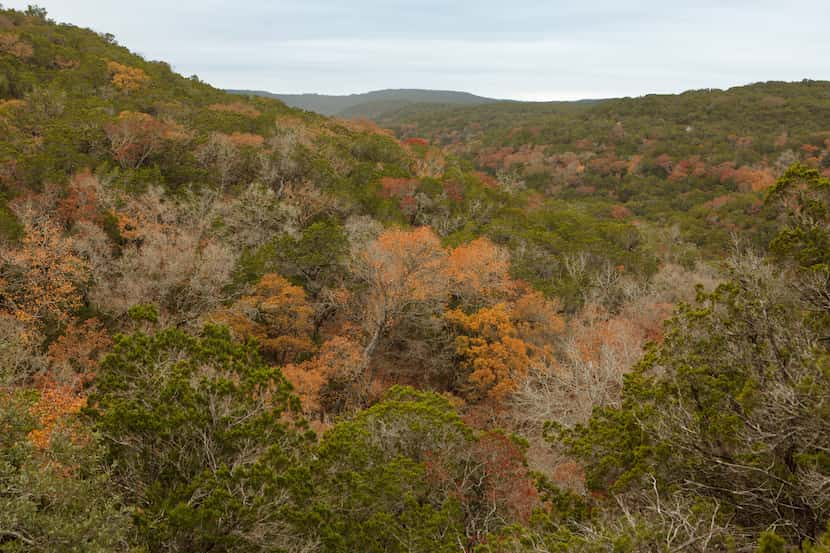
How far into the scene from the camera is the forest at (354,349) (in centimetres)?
641

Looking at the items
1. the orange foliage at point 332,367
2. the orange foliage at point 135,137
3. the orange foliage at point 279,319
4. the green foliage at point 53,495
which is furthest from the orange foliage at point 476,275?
the orange foliage at point 135,137

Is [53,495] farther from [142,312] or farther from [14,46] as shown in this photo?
[14,46]

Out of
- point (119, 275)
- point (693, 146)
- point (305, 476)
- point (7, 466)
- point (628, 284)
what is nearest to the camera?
point (7, 466)

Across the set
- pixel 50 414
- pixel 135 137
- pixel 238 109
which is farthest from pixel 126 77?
pixel 50 414

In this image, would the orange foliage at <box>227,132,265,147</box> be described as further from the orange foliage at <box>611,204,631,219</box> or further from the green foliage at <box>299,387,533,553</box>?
the orange foliage at <box>611,204,631,219</box>

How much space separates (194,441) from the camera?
26.7 feet

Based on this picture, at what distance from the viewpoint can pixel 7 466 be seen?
6.29 metres

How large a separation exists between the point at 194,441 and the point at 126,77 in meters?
43.9

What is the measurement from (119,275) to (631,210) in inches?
2398

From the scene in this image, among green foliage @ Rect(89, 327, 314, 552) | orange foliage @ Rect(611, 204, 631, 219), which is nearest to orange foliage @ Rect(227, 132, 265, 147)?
green foliage @ Rect(89, 327, 314, 552)

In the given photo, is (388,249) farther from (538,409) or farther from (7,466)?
(7,466)

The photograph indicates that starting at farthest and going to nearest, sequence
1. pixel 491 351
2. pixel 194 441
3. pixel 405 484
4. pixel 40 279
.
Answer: pixel 491 351 < pixel 40 279 < pixel 405 484 < pixel 194 441

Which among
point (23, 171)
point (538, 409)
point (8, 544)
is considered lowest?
point (538, 409)

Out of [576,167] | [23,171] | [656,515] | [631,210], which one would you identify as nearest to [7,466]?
[656,515]
